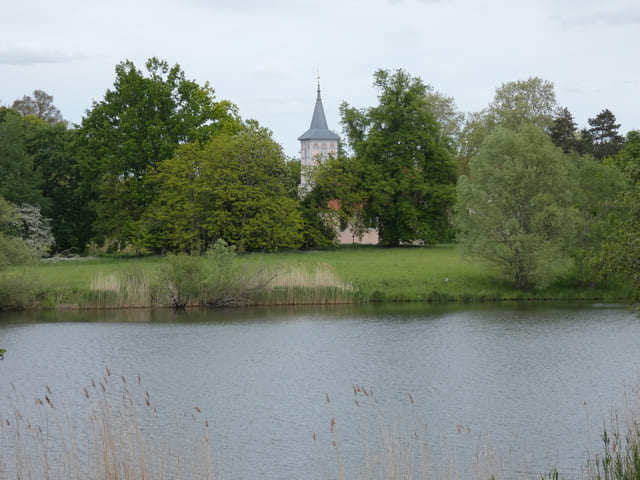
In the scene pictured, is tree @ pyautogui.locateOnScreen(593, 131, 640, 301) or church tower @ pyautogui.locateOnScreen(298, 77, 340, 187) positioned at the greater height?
church tower @ pyautogui.locateOnScreen(298, 77, 340, 187)

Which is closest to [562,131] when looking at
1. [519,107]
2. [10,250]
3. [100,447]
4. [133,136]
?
[519,107]

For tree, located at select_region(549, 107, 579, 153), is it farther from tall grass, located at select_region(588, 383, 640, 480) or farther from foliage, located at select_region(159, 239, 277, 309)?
tall grass, located at select_region(588, 383, 640, 480)

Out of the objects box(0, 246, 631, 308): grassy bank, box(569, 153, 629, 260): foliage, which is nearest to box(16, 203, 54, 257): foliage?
box(0, 246, 631, 308): grassy bank

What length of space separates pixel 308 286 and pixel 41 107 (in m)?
56.2

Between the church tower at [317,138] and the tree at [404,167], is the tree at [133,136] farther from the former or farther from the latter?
the church tower at [317,138]

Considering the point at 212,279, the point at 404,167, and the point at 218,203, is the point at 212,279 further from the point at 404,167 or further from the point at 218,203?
the point at 404,167

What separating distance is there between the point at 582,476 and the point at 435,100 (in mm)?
69032

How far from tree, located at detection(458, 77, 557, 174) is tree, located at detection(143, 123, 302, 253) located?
73.3 feet

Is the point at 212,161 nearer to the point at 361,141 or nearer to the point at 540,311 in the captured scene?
the point at 361,141

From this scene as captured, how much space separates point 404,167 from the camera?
63406 mm

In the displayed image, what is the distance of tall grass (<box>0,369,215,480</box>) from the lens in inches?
503

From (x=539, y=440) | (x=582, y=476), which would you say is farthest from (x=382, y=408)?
(x=582, y=476)

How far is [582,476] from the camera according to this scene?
1326 cm

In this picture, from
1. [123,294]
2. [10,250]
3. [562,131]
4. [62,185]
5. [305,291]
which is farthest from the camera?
[562,131]
